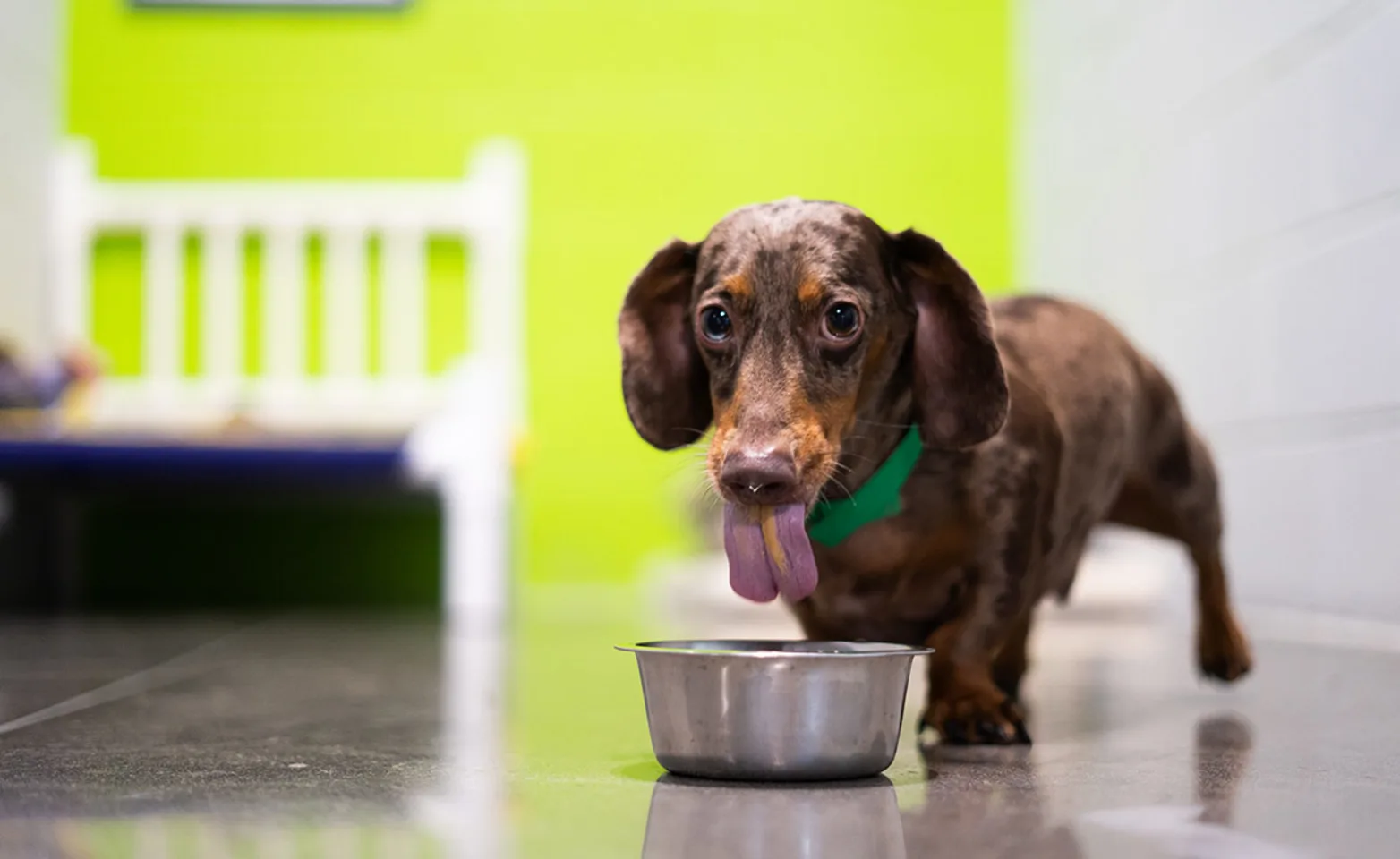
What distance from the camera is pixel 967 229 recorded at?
4277 millimetres

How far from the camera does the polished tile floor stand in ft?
2.63

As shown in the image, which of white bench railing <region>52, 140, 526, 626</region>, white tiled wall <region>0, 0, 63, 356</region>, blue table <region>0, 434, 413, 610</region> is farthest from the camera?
white bench railing <region>52, 140, 526, 626</region>

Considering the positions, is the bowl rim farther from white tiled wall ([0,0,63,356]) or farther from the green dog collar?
white tiled wall ([0,0,63,356])

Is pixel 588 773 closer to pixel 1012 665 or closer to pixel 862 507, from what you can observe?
pixel 862 507

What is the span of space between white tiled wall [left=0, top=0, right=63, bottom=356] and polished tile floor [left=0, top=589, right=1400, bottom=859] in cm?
194

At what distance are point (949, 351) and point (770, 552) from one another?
29cm

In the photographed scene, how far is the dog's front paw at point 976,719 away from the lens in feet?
4.04

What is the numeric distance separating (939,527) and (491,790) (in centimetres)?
46

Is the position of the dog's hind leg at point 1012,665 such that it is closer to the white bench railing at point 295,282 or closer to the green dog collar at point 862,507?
the green dog collar at point 862,507

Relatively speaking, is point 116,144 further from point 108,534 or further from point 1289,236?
point 1289,236

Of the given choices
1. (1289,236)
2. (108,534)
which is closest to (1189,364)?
(1289,236)

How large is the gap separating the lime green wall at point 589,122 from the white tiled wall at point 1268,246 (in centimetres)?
59

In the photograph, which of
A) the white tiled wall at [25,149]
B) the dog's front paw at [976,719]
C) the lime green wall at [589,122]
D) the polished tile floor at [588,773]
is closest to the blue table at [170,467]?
the white tiled wall at [25,149]

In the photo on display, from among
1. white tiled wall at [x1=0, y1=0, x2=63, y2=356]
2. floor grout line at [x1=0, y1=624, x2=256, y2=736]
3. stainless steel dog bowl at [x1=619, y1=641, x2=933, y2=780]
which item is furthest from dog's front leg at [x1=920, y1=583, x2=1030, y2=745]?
white tiled wall at [x1=0, y1=0, x2=63, y2=356]
